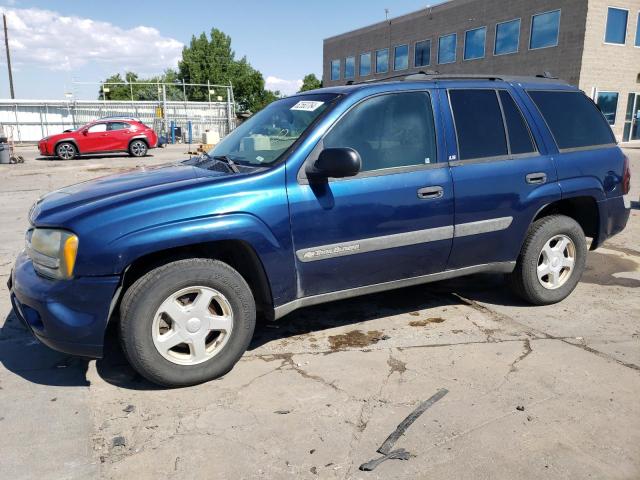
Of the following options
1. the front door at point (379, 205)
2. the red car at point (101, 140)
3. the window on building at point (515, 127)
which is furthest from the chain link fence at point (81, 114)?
the front door at point (379, 205)

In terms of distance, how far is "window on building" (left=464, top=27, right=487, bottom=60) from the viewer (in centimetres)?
3128

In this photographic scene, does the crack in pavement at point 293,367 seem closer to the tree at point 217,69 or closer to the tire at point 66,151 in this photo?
the tire at point 66,151

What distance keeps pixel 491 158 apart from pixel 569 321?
1472 millimetres

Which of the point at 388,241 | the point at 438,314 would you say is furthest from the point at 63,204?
the point at 438,314

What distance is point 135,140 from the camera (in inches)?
874

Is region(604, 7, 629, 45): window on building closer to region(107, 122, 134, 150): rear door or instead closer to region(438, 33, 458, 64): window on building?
region(438, 33, 458, 64): window on building

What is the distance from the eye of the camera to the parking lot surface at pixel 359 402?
8.18 feet

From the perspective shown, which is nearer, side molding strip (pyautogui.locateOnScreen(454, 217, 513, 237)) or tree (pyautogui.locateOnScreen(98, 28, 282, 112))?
side molding strip (pyautogui.locateOnScreen(454, 217, 513, 237))

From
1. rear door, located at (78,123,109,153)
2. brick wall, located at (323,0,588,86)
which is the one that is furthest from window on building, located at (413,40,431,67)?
rear door, located at (78,123,109,153)

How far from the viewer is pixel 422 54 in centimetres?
3647

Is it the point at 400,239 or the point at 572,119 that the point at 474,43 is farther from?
the point at 400,239

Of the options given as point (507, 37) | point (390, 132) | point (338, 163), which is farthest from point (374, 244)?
point (507, 37)

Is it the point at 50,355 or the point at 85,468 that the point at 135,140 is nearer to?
the point at 50,355

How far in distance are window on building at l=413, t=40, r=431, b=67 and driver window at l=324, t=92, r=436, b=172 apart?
112 ft
